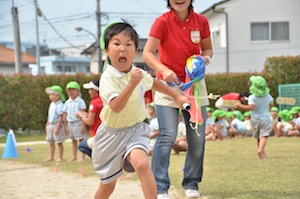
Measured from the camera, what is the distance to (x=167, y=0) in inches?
202

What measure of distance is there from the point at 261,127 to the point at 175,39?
13.8 feet

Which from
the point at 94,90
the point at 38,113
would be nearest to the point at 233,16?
the point at 38,113

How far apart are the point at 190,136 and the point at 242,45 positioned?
934 inches

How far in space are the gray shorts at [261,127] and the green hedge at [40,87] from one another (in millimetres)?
12226

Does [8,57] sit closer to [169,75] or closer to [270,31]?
[270,31]

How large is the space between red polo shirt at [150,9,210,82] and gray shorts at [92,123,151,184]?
1051 millimetres

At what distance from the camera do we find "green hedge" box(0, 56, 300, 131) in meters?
19.9

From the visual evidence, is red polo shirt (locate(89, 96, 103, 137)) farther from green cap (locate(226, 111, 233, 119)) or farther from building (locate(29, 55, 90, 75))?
building (locate(29, 55, 90, 75))

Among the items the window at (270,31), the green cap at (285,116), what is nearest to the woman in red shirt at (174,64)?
the green cap at (285,116)

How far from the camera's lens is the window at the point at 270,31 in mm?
28000

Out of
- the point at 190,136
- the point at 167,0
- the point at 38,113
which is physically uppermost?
the point at 167,0

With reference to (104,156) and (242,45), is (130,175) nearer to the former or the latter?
(104,156)

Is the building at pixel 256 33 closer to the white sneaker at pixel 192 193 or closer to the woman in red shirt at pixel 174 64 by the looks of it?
the woman in red shirt at pixel 174 64

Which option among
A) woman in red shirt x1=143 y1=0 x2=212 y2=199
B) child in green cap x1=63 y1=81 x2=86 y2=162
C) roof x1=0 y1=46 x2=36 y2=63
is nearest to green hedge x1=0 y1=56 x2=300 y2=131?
child in green cap x1=63 y1=81 x2=86 y2=162
